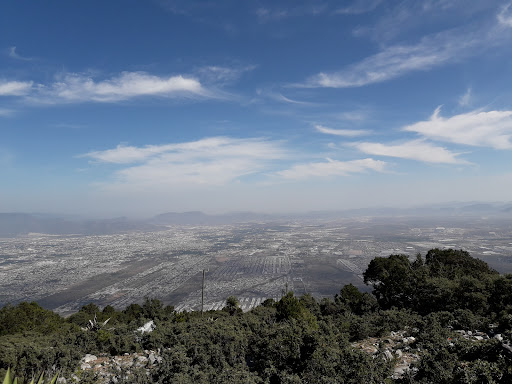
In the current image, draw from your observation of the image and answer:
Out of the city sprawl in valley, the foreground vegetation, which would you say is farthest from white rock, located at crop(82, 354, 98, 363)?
the city sprawl in valley

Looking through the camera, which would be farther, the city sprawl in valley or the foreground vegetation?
the city sprawl in valley

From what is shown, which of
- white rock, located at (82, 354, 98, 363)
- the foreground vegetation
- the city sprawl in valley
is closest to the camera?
the foreground vegetation

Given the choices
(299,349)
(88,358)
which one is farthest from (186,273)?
(299,349)

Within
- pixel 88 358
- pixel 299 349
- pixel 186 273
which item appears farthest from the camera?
pixel 186 273

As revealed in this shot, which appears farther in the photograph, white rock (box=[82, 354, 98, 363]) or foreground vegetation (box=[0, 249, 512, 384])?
white rock (box=[82, 354, 98, 363])

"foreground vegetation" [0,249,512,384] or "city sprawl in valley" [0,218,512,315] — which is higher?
"foreground vegetation" [0,249,512,384]

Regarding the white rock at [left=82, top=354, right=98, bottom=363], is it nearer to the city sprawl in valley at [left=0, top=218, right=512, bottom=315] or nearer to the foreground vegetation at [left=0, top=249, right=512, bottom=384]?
the foreground vegetation at [left=0, top=249, right=512, bottom=384]

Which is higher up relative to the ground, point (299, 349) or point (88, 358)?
point (299, 349)

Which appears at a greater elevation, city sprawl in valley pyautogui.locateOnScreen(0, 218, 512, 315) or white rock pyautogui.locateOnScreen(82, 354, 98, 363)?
white rock pyautogui.locateOnScreen(82, 354, 98, 363)

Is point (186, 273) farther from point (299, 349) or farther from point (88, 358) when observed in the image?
point (299, 349)

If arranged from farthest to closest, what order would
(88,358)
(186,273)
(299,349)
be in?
(186,273) < (88,358) < (299,349)

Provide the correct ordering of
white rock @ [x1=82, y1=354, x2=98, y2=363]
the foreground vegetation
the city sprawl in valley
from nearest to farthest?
the foreground vegetation
white rock @ [x1=82, y1=354, x2=98, y2=363]
the city sprawl in valley

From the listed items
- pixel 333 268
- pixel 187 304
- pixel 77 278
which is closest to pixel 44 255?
pixel 77 278
